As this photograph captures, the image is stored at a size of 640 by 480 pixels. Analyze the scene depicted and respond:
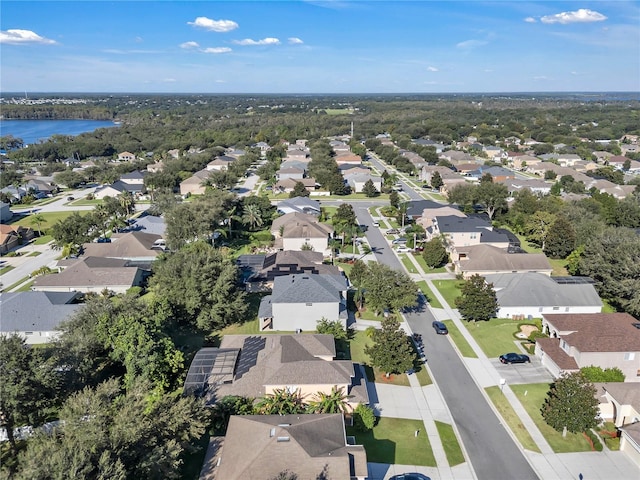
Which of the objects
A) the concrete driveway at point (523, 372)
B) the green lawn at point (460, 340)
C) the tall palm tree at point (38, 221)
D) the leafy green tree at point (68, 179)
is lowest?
the concrete driveway at point (523, 372)

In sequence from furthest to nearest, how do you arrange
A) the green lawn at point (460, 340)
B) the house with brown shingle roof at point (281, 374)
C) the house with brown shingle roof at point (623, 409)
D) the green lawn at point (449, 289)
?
the green lawn at point (449, 289)
the green lawn at point (460, 340)
the house with brown shingle roof at point (281, 374)
the house with brown shingle roof at point (623, 409)

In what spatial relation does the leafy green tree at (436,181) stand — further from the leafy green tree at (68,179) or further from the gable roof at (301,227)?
the leafy green tree at (68,179)

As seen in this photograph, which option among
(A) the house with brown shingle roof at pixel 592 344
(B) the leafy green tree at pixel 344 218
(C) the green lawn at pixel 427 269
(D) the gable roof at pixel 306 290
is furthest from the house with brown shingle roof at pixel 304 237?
(A) the house with brown shingle roof at pixel 592 344

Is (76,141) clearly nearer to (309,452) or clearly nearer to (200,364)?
(200,364)

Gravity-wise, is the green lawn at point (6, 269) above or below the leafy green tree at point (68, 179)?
below

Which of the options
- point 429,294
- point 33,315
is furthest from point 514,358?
point 33,315

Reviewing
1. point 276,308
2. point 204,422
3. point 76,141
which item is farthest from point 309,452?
point 76,141
